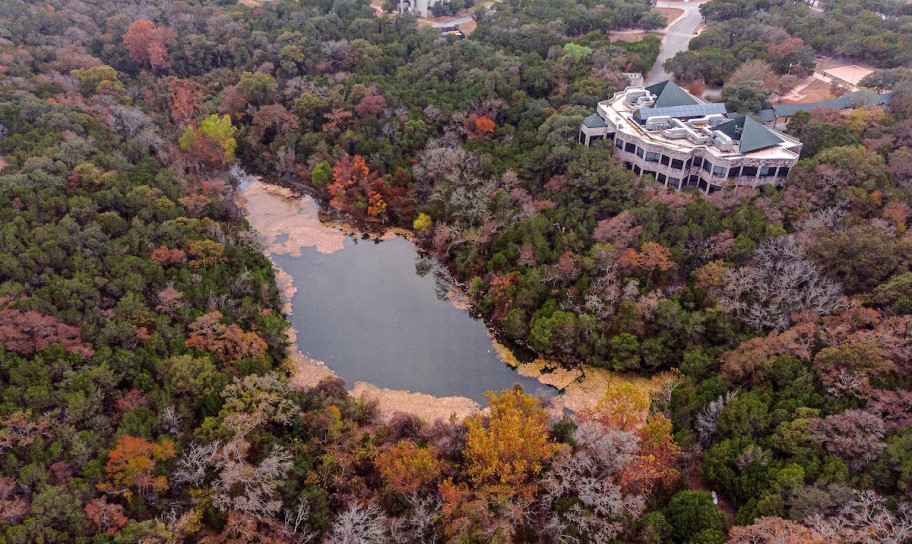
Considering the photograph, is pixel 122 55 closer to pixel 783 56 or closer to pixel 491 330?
pixel 491 330

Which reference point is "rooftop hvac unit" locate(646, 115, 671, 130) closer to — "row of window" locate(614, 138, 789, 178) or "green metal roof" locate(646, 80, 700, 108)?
"green metal roof" locate(646, 80, 700, 108)

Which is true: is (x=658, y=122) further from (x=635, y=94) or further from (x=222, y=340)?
(x=222, y=340)

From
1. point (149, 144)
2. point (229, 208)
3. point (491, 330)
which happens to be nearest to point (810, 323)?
point (491, 330)

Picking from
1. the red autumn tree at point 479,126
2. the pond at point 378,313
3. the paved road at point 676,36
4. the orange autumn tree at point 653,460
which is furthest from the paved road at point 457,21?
the orange autumn tree at point 653,460

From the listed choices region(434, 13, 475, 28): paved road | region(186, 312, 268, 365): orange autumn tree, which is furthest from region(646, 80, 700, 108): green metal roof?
region(186, 312, 268, 365): orange autumn tree

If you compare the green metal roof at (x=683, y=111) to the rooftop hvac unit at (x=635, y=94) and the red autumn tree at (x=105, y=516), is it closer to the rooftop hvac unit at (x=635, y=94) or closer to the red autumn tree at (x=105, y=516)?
the rooftop hvac unit at (x=635, y=94)

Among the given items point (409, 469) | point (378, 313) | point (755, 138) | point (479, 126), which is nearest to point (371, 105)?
point (479, 126)
